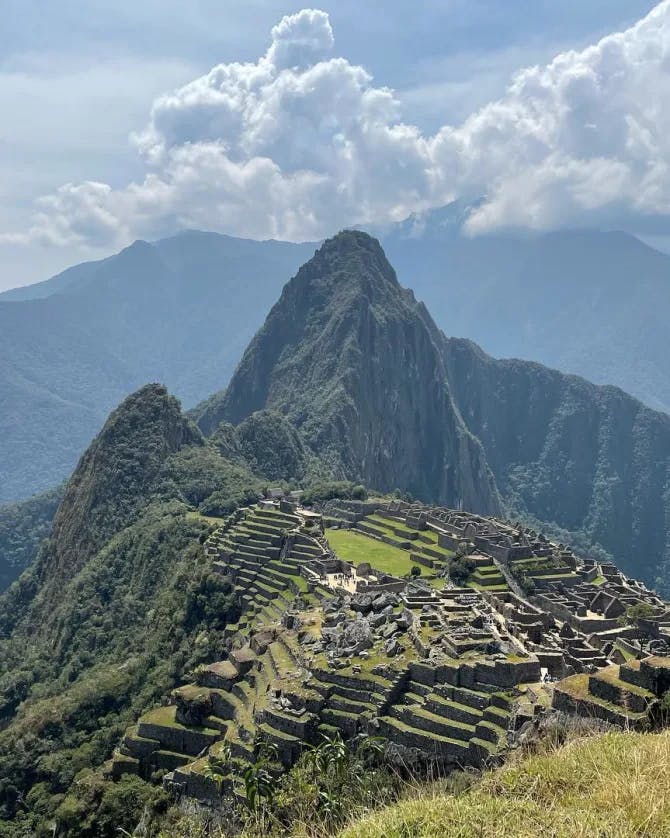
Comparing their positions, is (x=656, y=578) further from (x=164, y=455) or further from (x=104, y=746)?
(x=104, y=746)

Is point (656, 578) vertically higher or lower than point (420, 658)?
lower

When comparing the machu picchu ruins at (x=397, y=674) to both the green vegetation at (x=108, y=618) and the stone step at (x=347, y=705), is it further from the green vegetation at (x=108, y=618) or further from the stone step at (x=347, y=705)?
the green vegetation at (x=108, y=618)

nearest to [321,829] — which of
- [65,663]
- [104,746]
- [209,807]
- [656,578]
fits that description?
[209,807]

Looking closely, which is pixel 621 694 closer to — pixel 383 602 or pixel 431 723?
pixel 431 723

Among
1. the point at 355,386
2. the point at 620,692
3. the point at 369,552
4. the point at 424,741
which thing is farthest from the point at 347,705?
the point at 355,386

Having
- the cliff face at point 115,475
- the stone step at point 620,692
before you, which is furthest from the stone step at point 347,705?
the cliff face at point 115,475

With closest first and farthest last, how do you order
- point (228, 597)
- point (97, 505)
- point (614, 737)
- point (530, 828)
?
point (530, 828) < point (614, 737) < point (228, 597) < point (97, 505)

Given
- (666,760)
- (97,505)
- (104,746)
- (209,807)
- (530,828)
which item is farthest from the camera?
(97,505)
